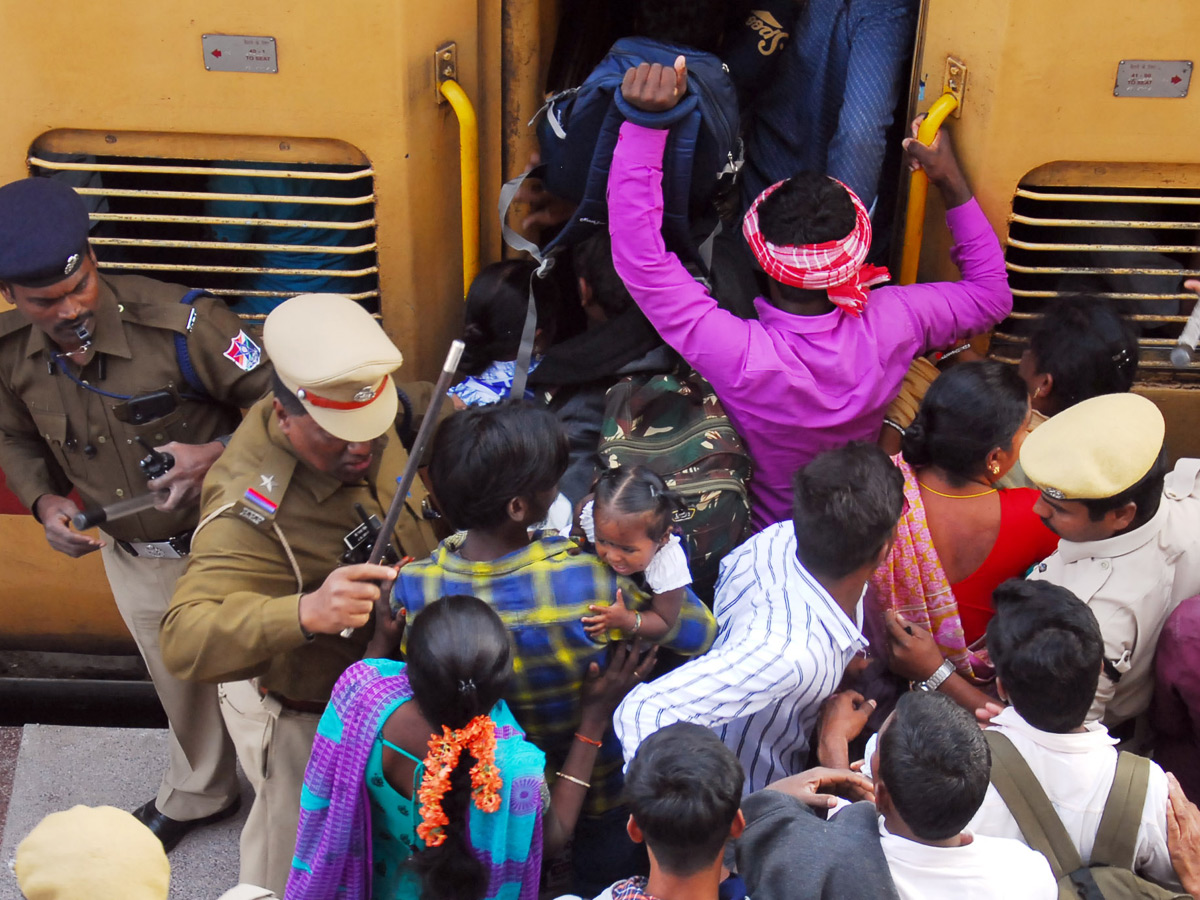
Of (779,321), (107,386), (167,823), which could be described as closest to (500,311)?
(779,321)

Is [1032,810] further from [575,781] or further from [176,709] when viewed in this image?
[176,709]

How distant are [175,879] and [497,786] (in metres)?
1.55

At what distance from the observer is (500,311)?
279 cm

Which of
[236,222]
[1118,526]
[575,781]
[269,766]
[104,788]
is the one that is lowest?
[104,788]

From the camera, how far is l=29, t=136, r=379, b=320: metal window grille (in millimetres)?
2721

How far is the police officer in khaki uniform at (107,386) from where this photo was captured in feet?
7.66

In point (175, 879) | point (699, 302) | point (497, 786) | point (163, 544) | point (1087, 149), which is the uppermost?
point (1087, 149)

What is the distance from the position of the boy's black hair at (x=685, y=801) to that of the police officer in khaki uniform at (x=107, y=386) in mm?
1347

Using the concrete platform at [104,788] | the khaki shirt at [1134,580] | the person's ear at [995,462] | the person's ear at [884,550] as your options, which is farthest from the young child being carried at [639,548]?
the concrete platform at [104,788]

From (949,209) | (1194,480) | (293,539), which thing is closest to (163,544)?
(293,539)

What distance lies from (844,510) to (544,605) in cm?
56

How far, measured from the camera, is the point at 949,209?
272cm

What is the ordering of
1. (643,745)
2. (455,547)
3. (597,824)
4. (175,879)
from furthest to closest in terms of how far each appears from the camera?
(175,879) → (597,824) → (455,547) → (643,745)

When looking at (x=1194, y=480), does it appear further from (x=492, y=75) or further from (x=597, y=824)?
(x=492, y=75)
